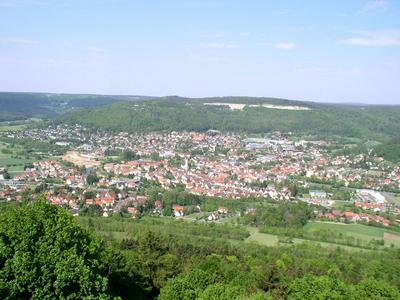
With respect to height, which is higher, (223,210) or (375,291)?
(375,291)

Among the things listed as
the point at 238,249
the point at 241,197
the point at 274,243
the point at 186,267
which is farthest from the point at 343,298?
the point at 241,197

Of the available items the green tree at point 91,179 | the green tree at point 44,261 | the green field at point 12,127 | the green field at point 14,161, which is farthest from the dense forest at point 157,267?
the green field at point 12,127

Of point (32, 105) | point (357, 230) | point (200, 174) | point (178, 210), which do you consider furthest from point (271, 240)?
point (32, 105)

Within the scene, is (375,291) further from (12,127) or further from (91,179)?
(12,127)

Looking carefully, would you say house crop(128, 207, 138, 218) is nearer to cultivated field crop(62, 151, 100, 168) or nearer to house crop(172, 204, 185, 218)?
house crop(172, 204, 185, 218)

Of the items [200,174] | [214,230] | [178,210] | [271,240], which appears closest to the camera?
[271,240]

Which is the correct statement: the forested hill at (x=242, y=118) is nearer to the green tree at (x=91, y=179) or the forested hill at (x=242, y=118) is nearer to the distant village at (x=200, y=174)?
the distant village at (x=200, y=174)
